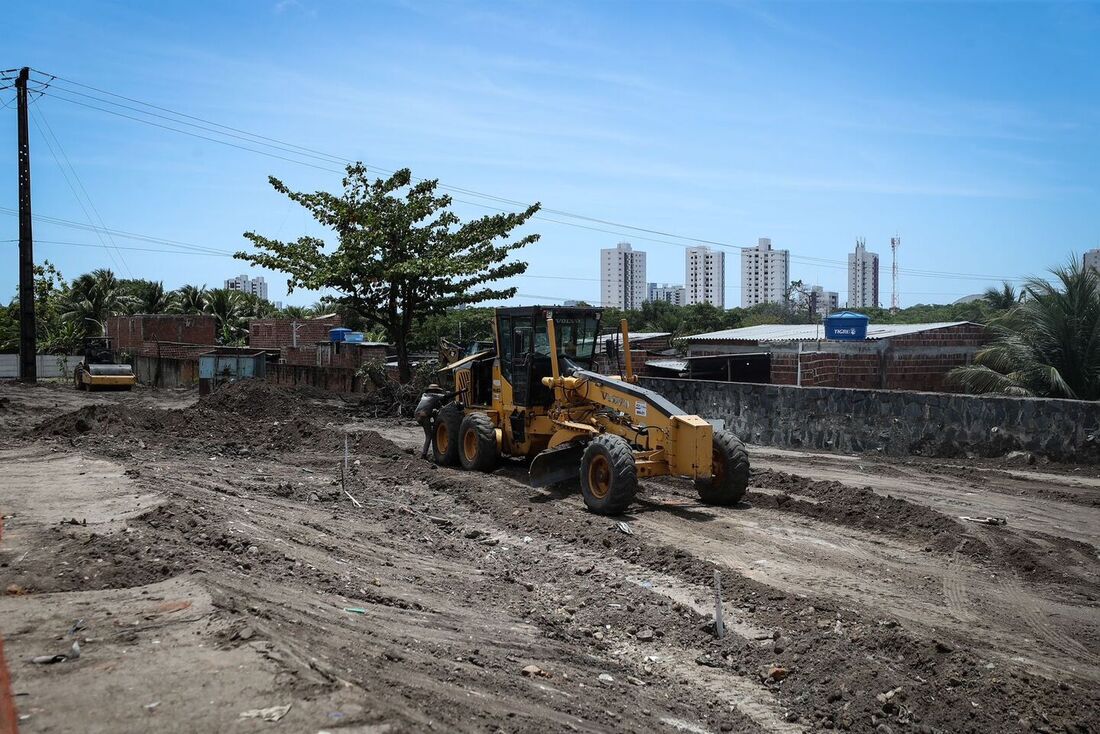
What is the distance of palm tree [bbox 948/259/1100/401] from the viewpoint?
1847 cm

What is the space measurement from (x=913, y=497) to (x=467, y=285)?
1585 centimetres

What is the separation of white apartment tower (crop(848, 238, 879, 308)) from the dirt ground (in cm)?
11321

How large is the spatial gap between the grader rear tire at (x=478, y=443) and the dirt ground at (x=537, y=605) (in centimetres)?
63

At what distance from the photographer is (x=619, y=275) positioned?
114812mm

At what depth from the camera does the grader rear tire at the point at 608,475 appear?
1106cm

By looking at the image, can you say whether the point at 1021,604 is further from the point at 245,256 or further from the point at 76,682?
the point at 245,256

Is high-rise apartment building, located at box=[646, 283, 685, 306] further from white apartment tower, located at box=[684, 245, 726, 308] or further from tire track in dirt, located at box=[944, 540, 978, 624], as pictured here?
tire track in dirt, located at box=[944, 540, 978, 624]

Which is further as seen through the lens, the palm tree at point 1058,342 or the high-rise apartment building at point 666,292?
the high-rise apartment building at point 666,292

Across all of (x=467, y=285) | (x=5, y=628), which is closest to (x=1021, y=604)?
(x=5, y=628)

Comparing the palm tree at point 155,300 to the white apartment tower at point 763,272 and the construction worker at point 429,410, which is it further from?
the white apartment tower at point 763,272

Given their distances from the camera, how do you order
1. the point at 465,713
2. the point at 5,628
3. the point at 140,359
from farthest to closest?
the point at 140,359, the point at 5,628, the point at 465,713

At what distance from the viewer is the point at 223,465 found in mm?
15102

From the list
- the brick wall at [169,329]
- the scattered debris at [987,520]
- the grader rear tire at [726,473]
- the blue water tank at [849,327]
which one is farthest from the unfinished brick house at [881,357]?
the brick wall at [169,329]

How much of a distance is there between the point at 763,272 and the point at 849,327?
93.8 meters
